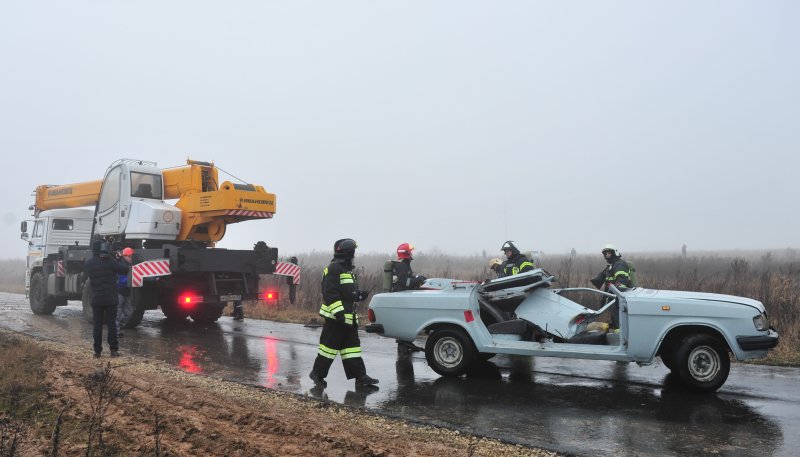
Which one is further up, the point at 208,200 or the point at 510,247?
the point at 208,200

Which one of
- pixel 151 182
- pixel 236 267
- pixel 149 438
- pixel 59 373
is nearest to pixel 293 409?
pixel 149 438

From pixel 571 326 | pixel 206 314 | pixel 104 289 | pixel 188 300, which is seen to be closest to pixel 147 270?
pixel 188 300

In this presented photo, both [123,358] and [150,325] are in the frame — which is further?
[150,325]

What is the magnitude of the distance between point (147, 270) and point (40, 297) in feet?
20.3

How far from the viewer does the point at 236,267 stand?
42.3 ft

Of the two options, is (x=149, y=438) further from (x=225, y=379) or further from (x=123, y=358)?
(x=123, y=358)

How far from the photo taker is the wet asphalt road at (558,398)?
4938 mm

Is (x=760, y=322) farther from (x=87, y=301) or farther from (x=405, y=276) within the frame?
(x=87, y=301)

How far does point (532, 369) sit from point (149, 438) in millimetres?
4938

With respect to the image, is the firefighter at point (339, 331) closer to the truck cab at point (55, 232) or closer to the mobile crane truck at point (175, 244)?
the mobile crane truck at point (175, 244)

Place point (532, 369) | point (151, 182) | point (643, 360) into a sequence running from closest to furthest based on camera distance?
point (643, 360) → point (532, 369) → point (151, 182)

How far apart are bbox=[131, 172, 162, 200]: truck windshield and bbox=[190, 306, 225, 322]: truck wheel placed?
2837mm

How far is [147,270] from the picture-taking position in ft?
39.6

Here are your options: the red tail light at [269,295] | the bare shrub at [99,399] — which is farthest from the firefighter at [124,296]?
the bare shrub at [99,399]
